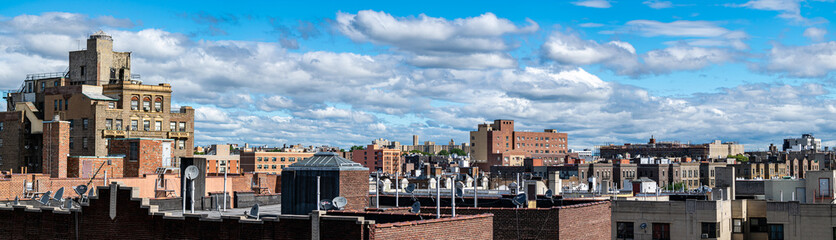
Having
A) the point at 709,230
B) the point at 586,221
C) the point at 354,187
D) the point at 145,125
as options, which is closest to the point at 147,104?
the point at 145,125

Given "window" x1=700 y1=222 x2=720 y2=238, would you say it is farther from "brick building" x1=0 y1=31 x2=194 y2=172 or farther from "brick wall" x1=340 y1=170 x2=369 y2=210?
"brick building" x1=0 y1=31 x2=194 y2=172

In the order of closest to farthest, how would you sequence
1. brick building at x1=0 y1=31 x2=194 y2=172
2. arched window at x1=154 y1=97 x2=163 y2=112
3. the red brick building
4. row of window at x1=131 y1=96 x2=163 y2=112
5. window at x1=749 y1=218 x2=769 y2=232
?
window at x1=749 y1=218 x2=769 y2=232 < the red brick building < brick building at x1=0 y1=31 x2=194 y2=172 < row of window at x1=131 y1=96 x2=163 y2=112 < arched window at x1=154 y1=97 x2=163 y2=112

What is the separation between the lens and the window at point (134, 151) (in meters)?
77.9

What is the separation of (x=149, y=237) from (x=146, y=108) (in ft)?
319

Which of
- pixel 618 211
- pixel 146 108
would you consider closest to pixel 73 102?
pixel 146 108

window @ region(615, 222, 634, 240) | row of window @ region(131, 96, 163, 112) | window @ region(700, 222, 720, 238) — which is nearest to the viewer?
window @ region(700, 222, 720, 238)

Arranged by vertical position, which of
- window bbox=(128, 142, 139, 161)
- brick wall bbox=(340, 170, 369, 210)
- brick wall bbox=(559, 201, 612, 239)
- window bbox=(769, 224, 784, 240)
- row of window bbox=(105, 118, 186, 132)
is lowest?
window bbox=(769, 224, 784, 240)

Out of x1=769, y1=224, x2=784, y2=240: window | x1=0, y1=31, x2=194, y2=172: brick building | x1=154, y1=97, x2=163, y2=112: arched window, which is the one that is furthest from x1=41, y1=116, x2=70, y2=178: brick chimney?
x1=769, y1=224, x2=784, y2=240: window

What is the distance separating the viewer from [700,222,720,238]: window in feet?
217

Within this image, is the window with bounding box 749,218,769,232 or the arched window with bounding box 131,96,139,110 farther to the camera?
the arched window with bounding box 131,96,139,110

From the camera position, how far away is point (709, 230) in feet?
218

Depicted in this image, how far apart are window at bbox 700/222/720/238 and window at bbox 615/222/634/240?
17.3ft

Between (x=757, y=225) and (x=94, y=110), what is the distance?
8986 cm

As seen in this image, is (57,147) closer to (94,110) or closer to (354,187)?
(94,110)
